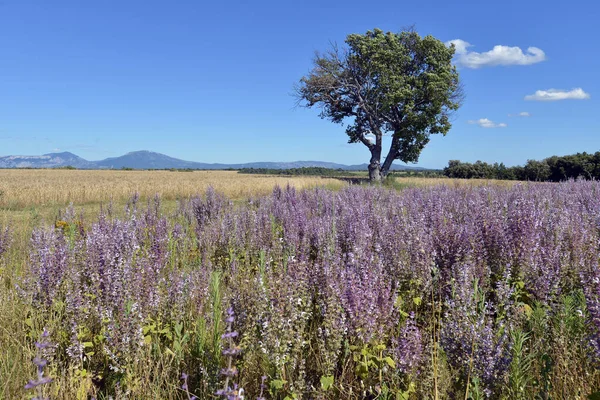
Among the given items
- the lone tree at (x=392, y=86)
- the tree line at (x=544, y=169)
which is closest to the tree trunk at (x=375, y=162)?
the lone tree at (x=392, y=86)

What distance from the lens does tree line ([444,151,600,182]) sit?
120ft

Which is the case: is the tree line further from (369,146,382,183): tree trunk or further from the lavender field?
the lavender field

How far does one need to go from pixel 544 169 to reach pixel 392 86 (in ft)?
77.1

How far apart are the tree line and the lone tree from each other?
36.2ft

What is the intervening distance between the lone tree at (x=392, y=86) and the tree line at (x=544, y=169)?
1103 centimetres

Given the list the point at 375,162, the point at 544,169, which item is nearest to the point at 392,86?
the point at 375,162


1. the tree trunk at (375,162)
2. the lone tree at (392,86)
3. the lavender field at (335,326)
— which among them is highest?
the lone tree at (392,86)

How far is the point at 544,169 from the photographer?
40.5 m

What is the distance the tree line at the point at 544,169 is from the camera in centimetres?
3644

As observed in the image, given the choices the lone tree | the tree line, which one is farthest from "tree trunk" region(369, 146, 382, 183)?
the tree line

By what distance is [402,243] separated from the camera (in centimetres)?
411

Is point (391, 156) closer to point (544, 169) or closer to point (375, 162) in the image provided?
point (375, 162)

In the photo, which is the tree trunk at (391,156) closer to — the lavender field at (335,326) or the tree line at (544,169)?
the tree line at (544,169)

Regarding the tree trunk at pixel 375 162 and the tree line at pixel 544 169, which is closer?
the tree trunk at pixel 375 162
